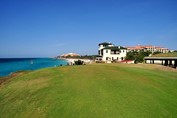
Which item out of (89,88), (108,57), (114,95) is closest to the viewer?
(114,95)

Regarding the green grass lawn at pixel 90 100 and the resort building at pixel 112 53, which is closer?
the green grass lawn at pixel 90 100

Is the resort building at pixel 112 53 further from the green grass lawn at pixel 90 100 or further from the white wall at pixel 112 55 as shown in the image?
the green grass lawn at pixel 90 100

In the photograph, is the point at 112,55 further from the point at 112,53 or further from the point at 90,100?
the point at 90,100

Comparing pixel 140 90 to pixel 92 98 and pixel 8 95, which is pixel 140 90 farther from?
pixel 8 95

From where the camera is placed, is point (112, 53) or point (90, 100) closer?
point (90, 100)

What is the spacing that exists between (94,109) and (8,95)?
13.6 m

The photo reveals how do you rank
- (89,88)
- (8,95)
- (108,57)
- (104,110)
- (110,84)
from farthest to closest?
(108,57)
(8,95)
(110,84)
(89,88)
(104,110)

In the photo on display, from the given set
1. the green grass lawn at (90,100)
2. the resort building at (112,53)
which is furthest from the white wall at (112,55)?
the green grass lawn at (90,100)

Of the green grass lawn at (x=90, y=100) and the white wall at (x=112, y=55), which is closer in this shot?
the green grass lawn at (x=90, y=100)

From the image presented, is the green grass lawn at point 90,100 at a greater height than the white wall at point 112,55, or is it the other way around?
the white wall at point 112,55

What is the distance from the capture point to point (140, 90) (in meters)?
23.9

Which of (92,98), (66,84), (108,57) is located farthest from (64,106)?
(108,57)

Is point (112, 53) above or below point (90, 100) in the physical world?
above

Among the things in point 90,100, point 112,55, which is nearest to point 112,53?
point 112,55
